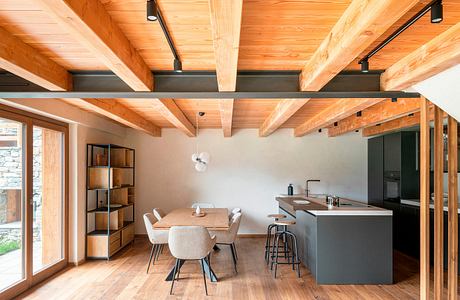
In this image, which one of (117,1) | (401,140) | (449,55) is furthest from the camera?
(401,140)

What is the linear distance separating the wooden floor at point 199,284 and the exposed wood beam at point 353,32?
9.05 feet

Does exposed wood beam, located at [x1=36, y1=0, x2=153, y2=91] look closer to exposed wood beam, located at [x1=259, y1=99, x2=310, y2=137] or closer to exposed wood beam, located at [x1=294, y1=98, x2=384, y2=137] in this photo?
exposed wood beam, located at [x1=259, y1=99, x2=310, y2=137]

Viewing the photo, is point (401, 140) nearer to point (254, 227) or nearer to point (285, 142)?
point (285, 142)

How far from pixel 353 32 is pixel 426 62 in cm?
92

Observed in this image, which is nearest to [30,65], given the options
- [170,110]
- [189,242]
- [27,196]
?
[170,110]

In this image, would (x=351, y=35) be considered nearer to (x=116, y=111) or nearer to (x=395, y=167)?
(x=116, y=111)

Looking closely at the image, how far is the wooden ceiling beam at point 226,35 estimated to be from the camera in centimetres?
158

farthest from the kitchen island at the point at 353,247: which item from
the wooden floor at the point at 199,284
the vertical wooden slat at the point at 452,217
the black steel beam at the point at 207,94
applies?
the black steel beam at the point at 207,94

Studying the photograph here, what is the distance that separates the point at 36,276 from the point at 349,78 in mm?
4448

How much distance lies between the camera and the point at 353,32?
1854 mm

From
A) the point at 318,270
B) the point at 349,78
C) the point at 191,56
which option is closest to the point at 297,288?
the point at 318,270

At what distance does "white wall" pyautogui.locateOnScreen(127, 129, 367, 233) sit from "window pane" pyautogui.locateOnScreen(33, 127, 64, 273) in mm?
2517

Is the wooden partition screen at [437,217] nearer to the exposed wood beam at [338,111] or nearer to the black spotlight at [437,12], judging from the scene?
the exposed wood beam at [338,111]

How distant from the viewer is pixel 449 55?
7.15ft
